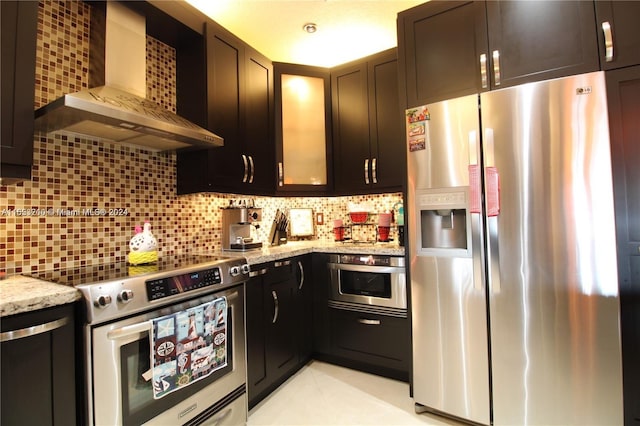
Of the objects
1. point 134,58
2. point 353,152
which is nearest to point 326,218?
point 353,152

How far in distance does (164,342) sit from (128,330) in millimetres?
163

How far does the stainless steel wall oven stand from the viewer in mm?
2129

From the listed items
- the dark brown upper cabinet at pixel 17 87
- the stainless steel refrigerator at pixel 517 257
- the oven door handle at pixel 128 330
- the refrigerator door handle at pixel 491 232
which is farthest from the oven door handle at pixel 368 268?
the dark brown upper cabinet at pixel 17 87

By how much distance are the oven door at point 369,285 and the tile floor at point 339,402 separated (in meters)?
0.56

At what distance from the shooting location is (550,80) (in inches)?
59.2

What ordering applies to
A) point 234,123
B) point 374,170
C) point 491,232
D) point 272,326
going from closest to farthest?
A: point 491,232 < point 272,326 < point 234,123 < point 374,170

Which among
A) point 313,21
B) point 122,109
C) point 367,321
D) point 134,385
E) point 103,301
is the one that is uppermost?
point 313,21

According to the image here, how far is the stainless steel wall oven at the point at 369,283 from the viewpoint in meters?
2.13

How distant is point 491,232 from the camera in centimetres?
159

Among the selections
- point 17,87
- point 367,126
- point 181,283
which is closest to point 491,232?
point 367,126

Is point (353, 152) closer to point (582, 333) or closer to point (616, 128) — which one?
point (616, 128)

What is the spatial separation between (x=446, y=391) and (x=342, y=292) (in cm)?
93

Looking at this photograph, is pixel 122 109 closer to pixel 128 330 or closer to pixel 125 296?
pixel 125 296

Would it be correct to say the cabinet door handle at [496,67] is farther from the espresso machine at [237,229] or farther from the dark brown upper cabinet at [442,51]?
the espresso machine at [237,229]
